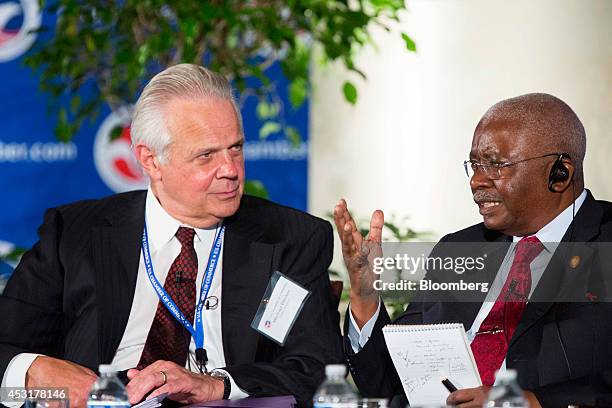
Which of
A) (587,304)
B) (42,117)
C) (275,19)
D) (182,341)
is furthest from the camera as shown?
(42,117)

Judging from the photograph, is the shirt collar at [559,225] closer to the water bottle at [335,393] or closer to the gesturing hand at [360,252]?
the gesturing hand at [360,252]

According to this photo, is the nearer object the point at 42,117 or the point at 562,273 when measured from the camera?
the point at 562,273

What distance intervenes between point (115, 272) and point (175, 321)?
237 millimetres

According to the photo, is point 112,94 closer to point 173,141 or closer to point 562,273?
point 173,141

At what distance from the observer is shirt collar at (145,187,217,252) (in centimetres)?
305

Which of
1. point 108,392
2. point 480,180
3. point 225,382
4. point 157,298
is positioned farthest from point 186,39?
point 108,392

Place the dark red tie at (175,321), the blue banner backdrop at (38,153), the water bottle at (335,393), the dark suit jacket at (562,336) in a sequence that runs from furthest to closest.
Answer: the blue banner backdrop at (38,153) < the dark red tie at (175,321) < the dark suit jacket at (562,336) < the water bottle at (335,393)

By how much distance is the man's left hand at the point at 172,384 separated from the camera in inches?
97.5

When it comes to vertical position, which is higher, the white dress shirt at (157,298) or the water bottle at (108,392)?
the white dress shirt at (157,298)

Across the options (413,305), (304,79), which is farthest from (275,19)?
(413,305)

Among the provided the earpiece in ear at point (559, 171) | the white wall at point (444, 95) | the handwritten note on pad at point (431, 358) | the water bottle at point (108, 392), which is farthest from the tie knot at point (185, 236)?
the white wall at point (444, 95)


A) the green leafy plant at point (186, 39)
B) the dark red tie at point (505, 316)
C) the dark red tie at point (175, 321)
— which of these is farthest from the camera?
the green leafy plant at point (186, 39)

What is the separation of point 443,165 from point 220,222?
170cm

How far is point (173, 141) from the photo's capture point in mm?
2928
